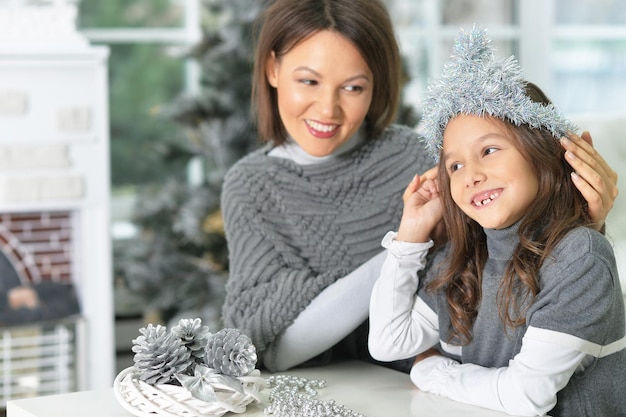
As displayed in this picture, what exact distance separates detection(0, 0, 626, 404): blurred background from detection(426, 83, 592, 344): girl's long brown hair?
1.09m

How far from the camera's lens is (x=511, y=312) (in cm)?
143

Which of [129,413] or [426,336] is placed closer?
[129,413]

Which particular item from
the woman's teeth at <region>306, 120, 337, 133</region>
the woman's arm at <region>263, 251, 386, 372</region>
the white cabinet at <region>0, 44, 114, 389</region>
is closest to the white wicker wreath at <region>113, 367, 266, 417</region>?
the woman's arm at <region>263, 251, 386, 372</region>

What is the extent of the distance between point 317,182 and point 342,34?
0.96 feet

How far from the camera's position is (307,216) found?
1.79 meters

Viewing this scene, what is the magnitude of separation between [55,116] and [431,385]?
1.99 meters

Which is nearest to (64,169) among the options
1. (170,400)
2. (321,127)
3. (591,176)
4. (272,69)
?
(272,69)

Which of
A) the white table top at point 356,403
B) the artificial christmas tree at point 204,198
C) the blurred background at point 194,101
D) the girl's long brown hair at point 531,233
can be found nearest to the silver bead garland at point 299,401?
the white table top at point 356,403

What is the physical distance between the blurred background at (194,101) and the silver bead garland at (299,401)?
1235 mm

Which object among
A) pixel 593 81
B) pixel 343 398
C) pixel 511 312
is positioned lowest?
pixel 343 398

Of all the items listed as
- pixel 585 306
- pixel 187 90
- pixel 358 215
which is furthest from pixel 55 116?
pixel 585 306

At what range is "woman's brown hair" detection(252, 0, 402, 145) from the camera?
1712 millimetres

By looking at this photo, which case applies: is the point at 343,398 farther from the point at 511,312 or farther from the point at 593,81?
the point at 593,81

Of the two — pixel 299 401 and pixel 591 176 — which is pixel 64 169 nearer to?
pixel 299 401
